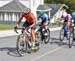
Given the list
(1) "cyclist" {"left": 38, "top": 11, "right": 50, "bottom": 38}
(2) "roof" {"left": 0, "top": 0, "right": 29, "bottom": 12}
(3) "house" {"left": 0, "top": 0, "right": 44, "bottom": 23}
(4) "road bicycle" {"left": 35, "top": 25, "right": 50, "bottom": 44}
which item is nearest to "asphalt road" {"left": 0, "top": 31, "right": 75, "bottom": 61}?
(4) "road bicycle" {"left": 35, "top": 25, "right": 50, "bottom": 44}

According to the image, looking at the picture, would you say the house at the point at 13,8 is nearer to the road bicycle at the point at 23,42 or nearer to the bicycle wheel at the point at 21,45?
the road bicycle at the point at 23,42

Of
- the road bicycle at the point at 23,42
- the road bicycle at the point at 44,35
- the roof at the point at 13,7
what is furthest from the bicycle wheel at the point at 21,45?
the roof at the point at 13,7

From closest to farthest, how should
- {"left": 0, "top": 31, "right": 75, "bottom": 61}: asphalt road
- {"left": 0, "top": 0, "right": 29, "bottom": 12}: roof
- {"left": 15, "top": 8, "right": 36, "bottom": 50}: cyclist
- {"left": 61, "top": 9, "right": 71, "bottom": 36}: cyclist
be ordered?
{"left": 0, "top": 31, "right": 75, "bottom": 61}: asphalt road < {"left": 15, "top": 8, "right": 36, "bottom": 50}: cyclist < {"left": 61, "top": 9, "right": 71, "bottom": 36}: cyclist < {"left": 0, "top": 0, "right": 29, "bottom": 12}: roof

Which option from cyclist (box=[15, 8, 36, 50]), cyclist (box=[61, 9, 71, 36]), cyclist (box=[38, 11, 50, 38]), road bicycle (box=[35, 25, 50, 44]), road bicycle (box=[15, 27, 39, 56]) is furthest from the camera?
cyclist (box=[61, 9, 71, 36])

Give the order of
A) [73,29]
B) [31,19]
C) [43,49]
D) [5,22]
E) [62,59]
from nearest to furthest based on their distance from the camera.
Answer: [62,59]
[31,19]
[43,49]
[73,29]
[5,22]

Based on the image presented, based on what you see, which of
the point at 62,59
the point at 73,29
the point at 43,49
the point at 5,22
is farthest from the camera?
the point at 5,22

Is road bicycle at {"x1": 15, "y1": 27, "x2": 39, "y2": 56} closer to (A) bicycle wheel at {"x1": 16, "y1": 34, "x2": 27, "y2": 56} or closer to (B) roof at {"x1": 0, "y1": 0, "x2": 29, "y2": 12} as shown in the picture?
(A) bicycle wheel at {"x1": 16, "y1": 34, "x2": 27, "y2": 56}

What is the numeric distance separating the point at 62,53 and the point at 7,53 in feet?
6.98

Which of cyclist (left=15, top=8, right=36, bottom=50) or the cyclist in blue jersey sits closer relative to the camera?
cyclist (left=15, top=8, right=36, bottom=50)

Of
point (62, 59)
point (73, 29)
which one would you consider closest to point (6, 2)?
point (73, 29)

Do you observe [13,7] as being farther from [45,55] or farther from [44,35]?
[45,55]

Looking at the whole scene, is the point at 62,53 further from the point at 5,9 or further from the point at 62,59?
the point at 5,9

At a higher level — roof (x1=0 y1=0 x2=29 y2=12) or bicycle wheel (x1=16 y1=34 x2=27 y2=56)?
roof (x1=0 y1=0 x2=29 y2=12)

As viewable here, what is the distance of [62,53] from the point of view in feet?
42.5
